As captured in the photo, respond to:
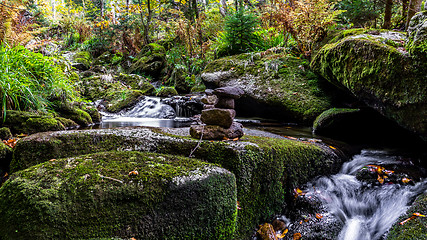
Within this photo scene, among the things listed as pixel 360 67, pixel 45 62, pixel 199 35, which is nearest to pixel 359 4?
pixel 360 67

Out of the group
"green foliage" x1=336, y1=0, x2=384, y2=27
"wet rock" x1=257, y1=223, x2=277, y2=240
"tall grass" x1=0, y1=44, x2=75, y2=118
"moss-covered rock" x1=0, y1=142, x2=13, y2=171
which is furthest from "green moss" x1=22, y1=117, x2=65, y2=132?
"green foliage" x1=336, y1=0, x2=384, y2=27

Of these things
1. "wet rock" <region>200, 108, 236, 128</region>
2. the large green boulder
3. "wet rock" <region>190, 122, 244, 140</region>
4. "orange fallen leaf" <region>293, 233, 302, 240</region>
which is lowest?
"orange fallen leaf" <region>293, 233, 302, 240</region>

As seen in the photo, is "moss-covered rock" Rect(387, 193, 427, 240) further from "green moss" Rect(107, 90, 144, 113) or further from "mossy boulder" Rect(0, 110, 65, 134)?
"green moss" Rect(107, 90, 144, 113)

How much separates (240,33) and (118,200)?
736 cm

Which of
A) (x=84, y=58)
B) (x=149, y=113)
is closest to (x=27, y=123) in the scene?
(x=149, y=113)

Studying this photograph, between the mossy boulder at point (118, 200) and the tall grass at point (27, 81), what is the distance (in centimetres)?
270

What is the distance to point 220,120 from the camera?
8.71ft

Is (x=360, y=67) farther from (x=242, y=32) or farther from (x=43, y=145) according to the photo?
(x=242, y=32)

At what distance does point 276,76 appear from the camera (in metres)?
6.27

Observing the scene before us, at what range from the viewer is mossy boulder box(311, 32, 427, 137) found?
275 centimetres

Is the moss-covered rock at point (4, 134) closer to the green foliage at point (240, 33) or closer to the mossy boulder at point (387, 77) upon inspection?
the mossy boulder at point (387, 77)

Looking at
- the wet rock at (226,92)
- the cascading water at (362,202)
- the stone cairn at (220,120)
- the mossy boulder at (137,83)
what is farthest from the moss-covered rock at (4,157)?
the mossy boulder at (137,83)

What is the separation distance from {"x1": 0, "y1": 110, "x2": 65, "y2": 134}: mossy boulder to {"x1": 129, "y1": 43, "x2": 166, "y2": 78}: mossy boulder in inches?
351

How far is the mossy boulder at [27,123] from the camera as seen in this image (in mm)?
3459
